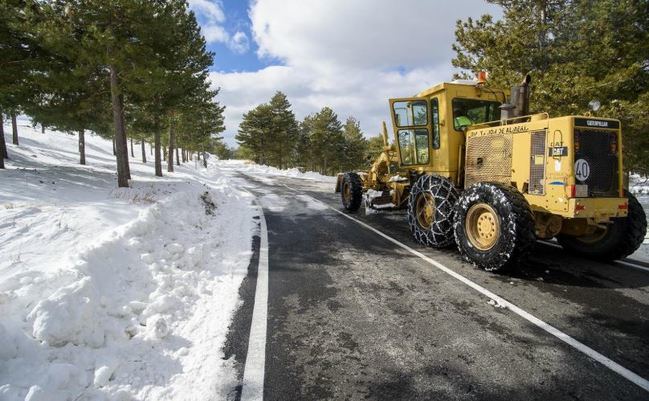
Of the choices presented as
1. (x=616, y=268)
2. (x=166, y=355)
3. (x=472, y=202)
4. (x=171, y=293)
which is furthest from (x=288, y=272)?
(x=616, y=268)

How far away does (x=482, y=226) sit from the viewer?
19.6 feet

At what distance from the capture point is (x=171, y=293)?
4316 mm

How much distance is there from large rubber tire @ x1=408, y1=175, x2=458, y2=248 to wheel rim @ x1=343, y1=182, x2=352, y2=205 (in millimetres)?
4239

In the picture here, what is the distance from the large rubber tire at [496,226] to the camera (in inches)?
202

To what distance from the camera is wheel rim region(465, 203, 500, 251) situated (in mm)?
5688

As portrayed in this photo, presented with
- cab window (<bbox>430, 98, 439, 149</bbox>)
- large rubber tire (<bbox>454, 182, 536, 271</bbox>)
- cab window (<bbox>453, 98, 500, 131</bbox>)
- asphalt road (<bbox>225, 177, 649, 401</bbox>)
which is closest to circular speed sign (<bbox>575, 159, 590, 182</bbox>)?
large rubber tire (<bbox>454, 182, 536, 271</bbox>)

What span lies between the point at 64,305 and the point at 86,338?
385 mm

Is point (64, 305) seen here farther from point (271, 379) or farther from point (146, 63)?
point (146, 63)

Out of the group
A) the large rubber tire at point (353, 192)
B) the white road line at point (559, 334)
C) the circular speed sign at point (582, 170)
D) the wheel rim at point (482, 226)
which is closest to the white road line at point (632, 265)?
the circular speed sign at point (582, 170)

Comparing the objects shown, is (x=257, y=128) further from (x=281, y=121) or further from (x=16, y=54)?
(x=16, y=54)

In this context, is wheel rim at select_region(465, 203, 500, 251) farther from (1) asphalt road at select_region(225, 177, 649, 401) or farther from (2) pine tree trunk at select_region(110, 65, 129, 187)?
(2) pine tree trunk at select_region(110, 65, 129, 187)

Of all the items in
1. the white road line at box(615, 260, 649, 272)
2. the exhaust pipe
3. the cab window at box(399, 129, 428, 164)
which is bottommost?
the white road line at box(615, 260, 649, 272)

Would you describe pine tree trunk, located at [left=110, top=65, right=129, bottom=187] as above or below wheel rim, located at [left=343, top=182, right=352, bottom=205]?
above

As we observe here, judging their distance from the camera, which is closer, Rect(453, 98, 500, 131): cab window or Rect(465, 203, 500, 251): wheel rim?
Rect(465, 203, 500, 251): wheel rim
